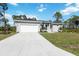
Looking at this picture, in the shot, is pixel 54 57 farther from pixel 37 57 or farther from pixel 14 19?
pixel 14 19

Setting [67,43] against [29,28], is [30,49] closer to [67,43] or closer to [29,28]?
[67,43]

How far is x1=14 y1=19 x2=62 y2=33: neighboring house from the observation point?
43.6 meters

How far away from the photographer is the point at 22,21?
46.1 meters

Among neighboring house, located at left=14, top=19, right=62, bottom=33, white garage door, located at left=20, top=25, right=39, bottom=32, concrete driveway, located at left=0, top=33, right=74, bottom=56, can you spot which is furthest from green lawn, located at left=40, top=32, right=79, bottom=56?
neighboring house, located at left=14, top=19, right=62, bottom=33

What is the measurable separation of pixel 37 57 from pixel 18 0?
8.46m

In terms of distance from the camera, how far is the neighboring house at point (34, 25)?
43.6 metres

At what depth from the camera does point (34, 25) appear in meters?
45.1

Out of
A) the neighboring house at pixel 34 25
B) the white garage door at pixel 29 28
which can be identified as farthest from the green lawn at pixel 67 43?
the neighboring house at pixel 34 25

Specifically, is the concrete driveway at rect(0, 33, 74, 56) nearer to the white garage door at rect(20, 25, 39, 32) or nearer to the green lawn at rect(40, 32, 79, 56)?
the green lawn at rect(40, 32, 79, 56)

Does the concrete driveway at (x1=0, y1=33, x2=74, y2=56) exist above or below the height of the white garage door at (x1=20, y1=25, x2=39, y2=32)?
above

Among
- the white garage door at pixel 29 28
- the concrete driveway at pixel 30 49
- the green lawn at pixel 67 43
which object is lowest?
the white garage door at pixel 29 28

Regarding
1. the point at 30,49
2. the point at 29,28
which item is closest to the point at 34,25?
the point at 29,28

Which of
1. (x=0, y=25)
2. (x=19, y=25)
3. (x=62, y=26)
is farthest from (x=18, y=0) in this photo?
(x=62, y=26)

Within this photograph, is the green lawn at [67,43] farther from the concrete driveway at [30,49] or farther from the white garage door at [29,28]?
the white garage door at [29,28]
